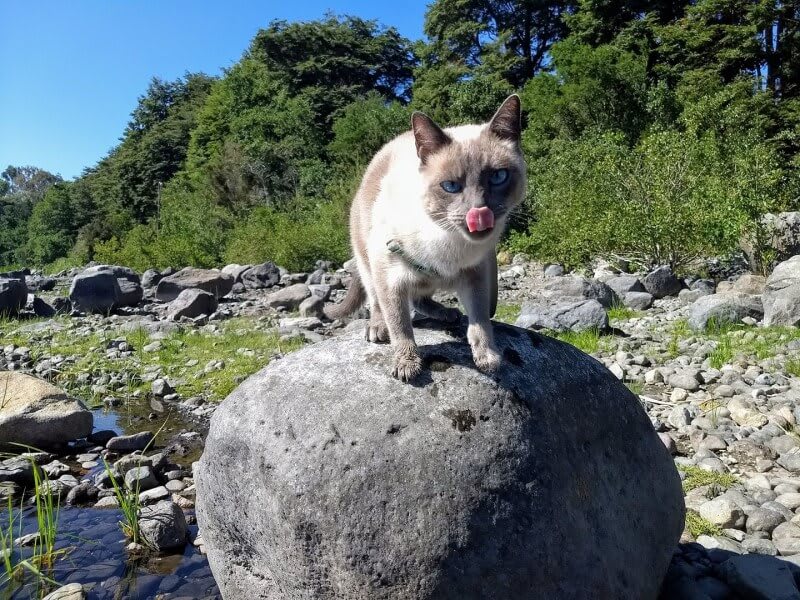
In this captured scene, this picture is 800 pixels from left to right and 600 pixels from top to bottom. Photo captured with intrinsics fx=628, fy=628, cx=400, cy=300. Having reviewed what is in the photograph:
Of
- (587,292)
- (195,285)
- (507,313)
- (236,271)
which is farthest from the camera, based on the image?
(236,271)

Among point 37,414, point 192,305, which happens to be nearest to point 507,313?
point 192,305

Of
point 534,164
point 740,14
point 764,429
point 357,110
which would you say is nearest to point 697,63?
point 740,14

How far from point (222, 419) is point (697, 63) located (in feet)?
98.1

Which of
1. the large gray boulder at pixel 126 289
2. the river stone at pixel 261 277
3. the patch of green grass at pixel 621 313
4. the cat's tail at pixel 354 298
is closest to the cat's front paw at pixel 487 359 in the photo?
the cat's tail at pixel 354 298

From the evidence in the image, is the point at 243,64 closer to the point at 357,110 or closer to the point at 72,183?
the point at 357,110

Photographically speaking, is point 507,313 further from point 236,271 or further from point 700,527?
point 236,271

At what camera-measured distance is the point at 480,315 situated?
3734mm

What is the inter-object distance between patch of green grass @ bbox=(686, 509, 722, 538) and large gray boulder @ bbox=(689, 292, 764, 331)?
5702 millimetres

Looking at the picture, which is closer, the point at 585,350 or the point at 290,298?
the point at 585,350

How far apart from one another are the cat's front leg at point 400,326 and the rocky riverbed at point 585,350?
2.33 meters

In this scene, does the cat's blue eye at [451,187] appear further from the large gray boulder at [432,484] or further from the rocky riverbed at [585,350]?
the rocky riverbed at [585,350]

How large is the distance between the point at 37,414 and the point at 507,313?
8.55 metres

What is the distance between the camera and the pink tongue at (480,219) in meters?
3.30

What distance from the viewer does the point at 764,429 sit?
6336 millimetres
